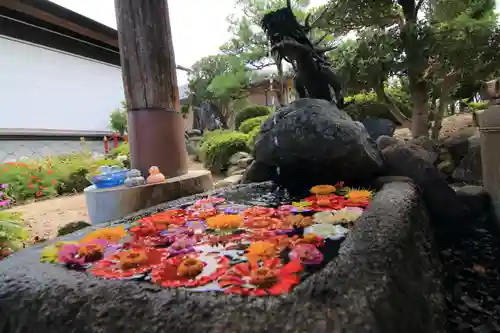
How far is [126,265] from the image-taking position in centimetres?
124

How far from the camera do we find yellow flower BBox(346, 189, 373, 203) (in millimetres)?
2166

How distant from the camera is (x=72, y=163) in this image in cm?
764

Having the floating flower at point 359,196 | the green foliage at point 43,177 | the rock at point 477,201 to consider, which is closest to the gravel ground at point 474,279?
the rock at point 477,201

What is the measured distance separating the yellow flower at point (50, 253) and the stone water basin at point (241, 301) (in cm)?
3

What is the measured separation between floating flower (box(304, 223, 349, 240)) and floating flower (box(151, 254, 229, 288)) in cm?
51

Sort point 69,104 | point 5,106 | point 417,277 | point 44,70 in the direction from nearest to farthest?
point 417,277
point 5,106
point 44,70
point 69,104

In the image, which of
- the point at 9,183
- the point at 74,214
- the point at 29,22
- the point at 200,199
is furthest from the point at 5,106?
the point at 200,199

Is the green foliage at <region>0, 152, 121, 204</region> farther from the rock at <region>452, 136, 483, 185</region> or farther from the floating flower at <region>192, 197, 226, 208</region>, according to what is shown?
the rock at <region>452, 136, 483, 185</region>

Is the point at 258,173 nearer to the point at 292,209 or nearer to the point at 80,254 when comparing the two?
the point at 292,209

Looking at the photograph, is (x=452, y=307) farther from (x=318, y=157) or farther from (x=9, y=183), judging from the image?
(x=9, y=183)

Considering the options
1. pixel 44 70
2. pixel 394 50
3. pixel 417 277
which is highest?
pixel 44 70

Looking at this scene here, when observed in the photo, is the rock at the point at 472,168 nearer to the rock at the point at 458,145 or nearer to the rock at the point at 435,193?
the rock at the point at 458,145

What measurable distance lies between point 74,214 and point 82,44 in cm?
775

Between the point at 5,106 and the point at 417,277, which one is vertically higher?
the point at 5,106
